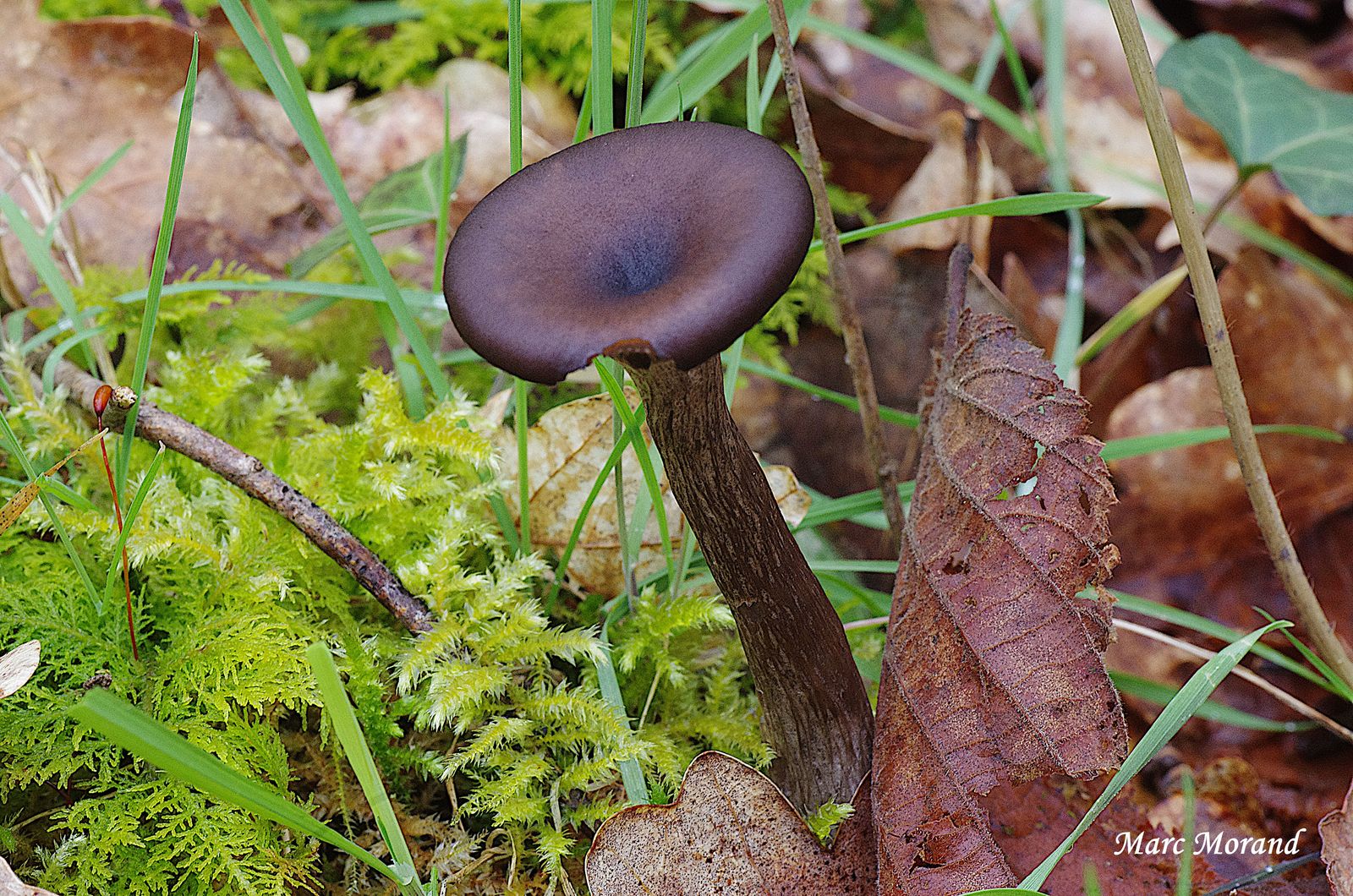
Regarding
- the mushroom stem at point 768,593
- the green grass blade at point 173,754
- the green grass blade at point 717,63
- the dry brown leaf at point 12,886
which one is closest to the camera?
the green grass blade at point 173,754

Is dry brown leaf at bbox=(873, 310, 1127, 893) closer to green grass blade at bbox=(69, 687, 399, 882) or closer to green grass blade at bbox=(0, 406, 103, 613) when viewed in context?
green grass blade at bbox=(69, 687, 399, 882)

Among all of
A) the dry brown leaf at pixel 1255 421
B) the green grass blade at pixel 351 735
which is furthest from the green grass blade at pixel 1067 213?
the green grass blade at pixel 351 735

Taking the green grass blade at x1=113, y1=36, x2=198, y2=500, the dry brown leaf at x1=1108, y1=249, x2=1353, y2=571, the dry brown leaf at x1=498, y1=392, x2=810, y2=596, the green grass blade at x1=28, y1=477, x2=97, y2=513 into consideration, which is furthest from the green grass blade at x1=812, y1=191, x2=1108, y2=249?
the dry brown leaf at x1=1108, y1=249, x2=1353, y2=571

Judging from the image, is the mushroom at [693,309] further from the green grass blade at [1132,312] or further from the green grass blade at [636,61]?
the green grass blade at [1132,312]

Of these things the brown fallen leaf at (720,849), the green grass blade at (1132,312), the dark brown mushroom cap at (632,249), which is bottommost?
the brown fallen leaf at (720,849)

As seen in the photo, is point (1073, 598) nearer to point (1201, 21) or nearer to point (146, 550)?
point (146, 550)

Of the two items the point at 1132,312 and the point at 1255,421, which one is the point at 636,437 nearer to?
the point at 1132,312
